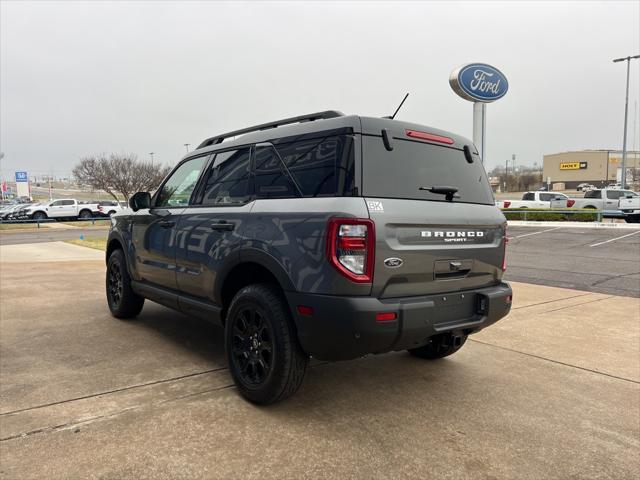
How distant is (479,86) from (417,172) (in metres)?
15.1

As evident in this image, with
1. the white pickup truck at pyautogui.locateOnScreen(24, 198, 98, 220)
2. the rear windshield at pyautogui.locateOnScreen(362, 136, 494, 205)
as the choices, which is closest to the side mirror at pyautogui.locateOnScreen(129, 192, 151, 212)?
the rear windshield at pyautogui.locateOnScreen(362, 136, 494, 205)

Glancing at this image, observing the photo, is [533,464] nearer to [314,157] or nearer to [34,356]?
[314,157]

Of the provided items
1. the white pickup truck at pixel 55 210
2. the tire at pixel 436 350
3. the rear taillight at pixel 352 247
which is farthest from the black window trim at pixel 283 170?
the white pickup truck at pixel 55 210

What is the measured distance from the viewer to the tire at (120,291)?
546 cm

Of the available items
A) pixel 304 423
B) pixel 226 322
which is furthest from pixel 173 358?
pixel 304 423

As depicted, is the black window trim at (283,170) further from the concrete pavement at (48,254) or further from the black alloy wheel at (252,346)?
the concrete pavement at (48,254)

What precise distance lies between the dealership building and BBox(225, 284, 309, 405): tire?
365ft

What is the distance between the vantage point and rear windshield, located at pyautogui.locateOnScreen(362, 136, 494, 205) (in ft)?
9.78

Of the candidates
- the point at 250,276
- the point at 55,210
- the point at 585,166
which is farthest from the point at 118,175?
the point at 585,166

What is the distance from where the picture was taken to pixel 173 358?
14.1ft

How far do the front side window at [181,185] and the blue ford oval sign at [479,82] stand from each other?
13.7 m

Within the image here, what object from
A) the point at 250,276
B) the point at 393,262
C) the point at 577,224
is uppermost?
the point at 393,262

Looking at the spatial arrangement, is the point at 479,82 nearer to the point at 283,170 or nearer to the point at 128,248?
the point at 128,248

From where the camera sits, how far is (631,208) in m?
22.9
